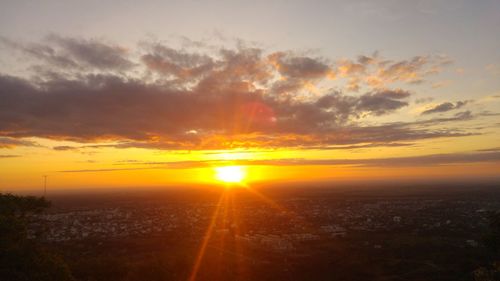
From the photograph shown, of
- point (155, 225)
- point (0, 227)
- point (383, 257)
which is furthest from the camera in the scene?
point (155, 225)

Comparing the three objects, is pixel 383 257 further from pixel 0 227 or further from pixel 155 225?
pixel 155 225

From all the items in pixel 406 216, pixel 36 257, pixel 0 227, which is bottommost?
pixel 406 216

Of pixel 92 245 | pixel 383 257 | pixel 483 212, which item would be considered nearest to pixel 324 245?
pixel 383 257

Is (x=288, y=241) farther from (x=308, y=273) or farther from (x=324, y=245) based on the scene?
(x=308, y=273)

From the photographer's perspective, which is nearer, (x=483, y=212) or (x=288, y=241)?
(x=288, y=241)

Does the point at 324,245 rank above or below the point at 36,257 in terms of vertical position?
below

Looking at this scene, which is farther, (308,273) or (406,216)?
(406,216)

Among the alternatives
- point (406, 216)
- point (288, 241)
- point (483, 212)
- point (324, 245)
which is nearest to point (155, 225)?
point (288, 241)

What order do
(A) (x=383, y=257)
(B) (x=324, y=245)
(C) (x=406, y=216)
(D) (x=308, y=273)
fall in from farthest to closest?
1. (C) (x=406, y=216)
2. (B) (x=324, y=245)
3. (A) (x=383, y=257)
4. (D) (x=308, y=273)

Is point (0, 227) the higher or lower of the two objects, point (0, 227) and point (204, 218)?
the higher
